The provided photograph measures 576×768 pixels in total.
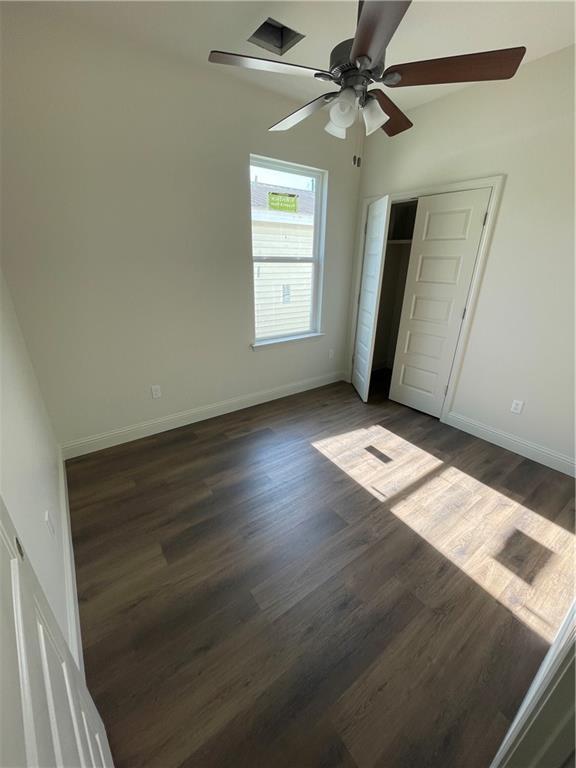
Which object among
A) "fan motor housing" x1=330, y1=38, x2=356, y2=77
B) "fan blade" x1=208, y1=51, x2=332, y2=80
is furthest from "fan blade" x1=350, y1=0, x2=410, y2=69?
"fan blade" x1=208, y1=51, x2=332, y2=80

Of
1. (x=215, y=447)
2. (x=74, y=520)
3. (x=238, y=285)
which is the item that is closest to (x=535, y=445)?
(x=215, y=447)

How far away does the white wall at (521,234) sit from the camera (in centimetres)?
212

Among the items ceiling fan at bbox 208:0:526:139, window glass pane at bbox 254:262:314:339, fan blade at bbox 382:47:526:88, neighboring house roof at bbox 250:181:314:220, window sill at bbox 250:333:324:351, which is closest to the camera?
ceiling fan at bbox 208:0:526:139

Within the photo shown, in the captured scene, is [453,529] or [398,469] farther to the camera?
[398,469]

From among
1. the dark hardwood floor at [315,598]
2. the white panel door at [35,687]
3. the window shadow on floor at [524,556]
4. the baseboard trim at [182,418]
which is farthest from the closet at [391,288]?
the white panel door at [35,687]

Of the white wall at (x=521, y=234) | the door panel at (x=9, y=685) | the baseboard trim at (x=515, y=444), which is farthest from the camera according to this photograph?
the baseboard trim at (x=515, y=444)

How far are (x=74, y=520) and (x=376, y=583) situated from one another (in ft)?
5.95

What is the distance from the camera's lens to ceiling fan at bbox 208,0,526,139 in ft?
3.49

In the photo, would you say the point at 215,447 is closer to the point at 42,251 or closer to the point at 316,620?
the point at 316,620

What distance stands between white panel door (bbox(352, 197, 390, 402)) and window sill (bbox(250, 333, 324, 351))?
502 millimetres

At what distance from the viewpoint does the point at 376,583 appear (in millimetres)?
1574

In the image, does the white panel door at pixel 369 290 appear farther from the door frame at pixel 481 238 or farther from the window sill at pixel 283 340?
the window sill at pixel 283 340

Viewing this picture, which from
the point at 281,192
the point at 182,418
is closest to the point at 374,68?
the point at 281,192

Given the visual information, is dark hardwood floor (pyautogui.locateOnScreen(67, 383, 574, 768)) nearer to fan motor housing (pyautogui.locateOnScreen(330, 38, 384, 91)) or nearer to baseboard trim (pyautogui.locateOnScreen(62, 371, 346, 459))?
baseboard trim (pyautogui.locateOnScreen(62, 371, 346, 459))
